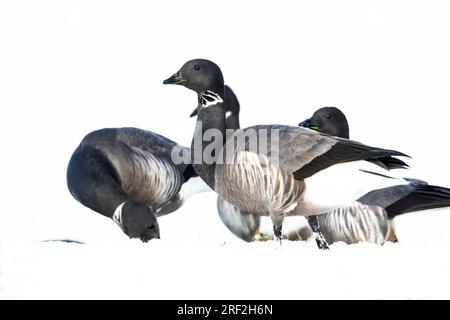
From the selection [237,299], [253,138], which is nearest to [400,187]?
[253,138]

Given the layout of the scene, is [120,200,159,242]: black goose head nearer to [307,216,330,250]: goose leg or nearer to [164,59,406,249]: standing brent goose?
[164,59,406,249]: standing brent goose

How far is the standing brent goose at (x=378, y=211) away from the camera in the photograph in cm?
749

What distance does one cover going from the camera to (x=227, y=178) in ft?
22.6

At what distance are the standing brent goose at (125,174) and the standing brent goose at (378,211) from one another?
1967 mm

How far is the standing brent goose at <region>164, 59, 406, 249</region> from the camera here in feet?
21.8

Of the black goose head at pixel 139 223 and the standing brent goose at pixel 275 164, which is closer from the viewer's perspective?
the standing brent goose at pixel 275 164

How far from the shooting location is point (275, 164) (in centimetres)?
663

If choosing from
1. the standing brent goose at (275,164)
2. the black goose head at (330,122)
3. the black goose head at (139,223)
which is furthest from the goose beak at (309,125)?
the black goose head at (139,223)

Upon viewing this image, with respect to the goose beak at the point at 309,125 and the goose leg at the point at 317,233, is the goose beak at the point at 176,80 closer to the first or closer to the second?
the goose beak at the point at 309,125

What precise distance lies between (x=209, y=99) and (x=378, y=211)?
196 cm

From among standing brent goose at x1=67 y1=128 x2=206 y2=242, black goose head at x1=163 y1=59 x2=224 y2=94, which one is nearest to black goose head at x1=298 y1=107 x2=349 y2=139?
black goose head at x1=163 y1=59 x2=224 y2=94

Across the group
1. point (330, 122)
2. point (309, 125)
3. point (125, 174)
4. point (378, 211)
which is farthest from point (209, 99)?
point (125, 174)

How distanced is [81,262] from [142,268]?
686 mm

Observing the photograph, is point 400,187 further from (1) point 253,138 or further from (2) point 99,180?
(2) point 99,180
